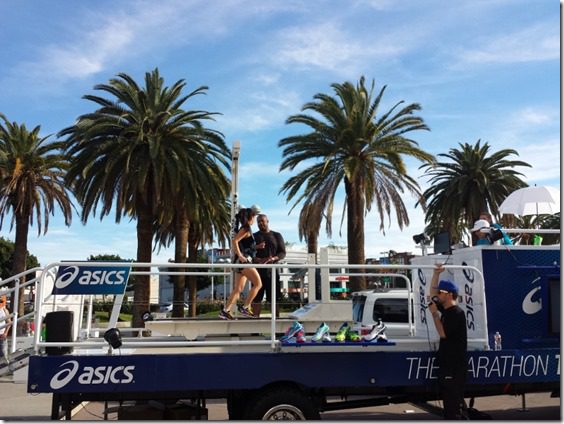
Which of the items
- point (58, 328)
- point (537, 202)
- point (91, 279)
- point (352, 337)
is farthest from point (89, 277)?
point (537, 202)

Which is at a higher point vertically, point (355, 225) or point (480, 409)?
point (355, 225)

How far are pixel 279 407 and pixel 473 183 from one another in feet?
83.1

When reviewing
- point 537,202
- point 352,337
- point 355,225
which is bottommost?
point 352,337

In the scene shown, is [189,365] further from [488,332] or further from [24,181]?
[24,181]

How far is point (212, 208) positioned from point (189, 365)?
18385 millimetres

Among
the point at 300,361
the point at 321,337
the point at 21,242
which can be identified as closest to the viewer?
the point at 300,361

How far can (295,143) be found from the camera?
24094 mm

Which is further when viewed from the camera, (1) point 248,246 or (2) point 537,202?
(2) point 537,202

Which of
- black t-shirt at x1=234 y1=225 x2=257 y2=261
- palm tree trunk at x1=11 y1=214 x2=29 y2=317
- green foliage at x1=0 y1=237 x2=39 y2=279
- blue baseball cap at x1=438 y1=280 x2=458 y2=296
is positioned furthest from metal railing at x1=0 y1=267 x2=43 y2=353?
green foliage at x1=0 y1=237 x2=39 y2=279

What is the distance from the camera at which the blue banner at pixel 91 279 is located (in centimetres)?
583

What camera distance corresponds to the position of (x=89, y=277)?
5.89 m

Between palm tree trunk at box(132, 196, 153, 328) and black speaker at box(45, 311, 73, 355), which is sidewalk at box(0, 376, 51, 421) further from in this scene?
palm tree trunk at box(132, 196, 153, 328)

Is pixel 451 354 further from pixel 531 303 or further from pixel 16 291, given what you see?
pixel 16 291

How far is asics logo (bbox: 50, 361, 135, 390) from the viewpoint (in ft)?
18.2
